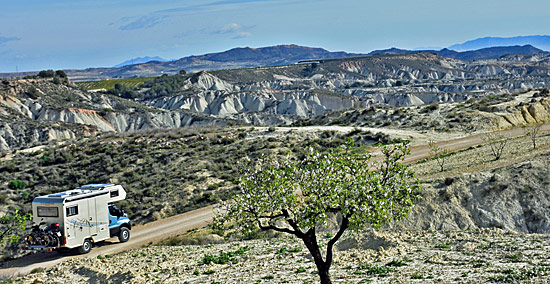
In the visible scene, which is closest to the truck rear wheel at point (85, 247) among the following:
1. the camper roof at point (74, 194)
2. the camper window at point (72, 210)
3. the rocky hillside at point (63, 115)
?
the camper window at point (72, 210)

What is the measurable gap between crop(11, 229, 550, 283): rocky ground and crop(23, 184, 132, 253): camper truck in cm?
143

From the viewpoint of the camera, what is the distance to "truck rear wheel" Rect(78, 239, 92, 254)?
80.5 feet

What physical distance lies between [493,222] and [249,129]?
38.3 metres

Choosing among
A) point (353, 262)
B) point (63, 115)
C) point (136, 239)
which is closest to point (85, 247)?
→ point (136, 239)

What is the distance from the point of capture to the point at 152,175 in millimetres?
42688

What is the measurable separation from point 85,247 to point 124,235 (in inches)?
112

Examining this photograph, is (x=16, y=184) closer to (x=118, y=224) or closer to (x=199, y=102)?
(x=118, y=224)

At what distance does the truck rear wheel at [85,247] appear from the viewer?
966 inches

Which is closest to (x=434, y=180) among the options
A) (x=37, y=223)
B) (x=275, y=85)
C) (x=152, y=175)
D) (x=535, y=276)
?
(x=535, y=276)

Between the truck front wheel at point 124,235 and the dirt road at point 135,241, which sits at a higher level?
the truck front wheel at point 124,235

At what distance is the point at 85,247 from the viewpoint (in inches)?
970

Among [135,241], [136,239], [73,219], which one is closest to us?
[73,219]

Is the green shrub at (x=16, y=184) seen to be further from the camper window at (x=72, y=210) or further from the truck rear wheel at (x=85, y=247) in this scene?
the camper window at (x=72, y=210)

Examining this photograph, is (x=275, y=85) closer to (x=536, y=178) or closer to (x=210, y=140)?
(x=210, y=140)
